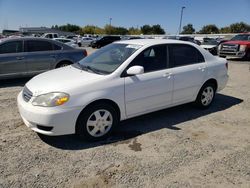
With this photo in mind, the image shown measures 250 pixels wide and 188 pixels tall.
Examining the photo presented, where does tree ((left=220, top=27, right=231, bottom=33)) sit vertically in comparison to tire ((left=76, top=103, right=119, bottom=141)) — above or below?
above

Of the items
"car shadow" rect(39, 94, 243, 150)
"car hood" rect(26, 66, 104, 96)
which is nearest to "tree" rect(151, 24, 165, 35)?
"car shadow" rect(39, 94, 243, 150)

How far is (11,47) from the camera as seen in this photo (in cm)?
765

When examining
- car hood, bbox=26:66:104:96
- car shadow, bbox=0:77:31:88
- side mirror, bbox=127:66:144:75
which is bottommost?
car shadow, bbox=0:77:31:88

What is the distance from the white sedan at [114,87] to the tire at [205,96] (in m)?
0.02

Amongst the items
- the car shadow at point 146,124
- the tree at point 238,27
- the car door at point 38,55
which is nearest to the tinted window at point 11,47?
the car door at point 38,55

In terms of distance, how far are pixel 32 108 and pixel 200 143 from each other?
2.67m

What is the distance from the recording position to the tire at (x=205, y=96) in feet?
18.0

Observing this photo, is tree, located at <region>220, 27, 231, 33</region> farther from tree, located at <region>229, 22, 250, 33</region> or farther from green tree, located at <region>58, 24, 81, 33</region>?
green tree, located at <region>58, 24, 81, 33</region>

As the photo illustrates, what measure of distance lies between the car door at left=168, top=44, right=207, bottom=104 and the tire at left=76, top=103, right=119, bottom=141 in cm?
148

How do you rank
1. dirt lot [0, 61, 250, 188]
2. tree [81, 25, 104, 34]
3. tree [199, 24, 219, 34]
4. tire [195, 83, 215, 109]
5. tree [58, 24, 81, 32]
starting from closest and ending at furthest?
1. dirt lot [0, 61, 250, 188]
2. tire [195, 83, 215, 109]
3. tree [199, 24, 219, 34]
4. tree [81, 25, 104, 34]
5. tree [58, 24, 81, 32]

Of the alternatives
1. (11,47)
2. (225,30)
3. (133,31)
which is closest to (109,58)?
(11,47)

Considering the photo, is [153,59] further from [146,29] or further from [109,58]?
[146,29]

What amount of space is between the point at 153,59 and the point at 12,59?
4.87 m

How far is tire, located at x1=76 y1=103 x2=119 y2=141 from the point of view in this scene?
12.6 ft
